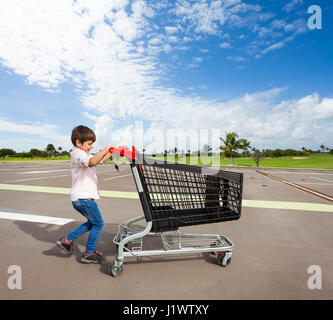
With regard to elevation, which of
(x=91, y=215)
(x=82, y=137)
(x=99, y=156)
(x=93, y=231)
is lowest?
(x=93, y=231)

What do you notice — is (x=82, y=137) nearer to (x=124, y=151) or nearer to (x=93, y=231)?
(x=124, y=151)

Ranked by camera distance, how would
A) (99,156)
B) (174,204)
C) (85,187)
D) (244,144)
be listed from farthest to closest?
1. (244,144)
2. (174,204)
3. (85,187)
4. (99,156)

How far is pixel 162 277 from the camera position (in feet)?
6.59

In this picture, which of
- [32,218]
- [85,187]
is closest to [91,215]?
[85,187]

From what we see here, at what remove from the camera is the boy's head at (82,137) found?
7.08 ft

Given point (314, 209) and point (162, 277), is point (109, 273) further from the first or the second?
point (314, 209)

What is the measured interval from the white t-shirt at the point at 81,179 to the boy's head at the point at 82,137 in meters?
0.07

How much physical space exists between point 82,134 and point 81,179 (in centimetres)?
50

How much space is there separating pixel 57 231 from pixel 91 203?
1.55 metres

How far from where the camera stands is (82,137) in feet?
7.08

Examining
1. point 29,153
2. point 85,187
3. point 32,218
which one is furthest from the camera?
point 29,153

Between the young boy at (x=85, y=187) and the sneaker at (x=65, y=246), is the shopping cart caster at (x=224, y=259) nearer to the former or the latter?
the young boy at (x=85, y=187)

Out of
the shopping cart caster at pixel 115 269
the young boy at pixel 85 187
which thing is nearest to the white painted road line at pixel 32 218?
the young boy at pixel 85 187

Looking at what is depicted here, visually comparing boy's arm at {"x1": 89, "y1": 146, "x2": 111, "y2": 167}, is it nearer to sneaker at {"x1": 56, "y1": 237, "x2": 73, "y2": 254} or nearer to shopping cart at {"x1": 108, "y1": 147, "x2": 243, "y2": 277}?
shopping cart at {"x1": 108, "y1": 147, "x2": 243, "y2": 277}
